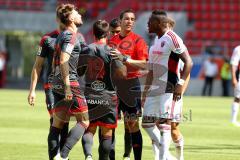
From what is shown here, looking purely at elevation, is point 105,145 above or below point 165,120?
below

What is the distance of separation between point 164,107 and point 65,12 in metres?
1.85

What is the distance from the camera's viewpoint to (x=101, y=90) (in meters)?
10.4

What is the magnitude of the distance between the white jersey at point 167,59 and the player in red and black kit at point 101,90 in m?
0.58

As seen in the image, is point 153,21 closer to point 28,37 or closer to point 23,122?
point 23,122

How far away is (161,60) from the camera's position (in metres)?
10.2

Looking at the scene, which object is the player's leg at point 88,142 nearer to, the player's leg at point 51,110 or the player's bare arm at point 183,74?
the player's leg at point 51,110

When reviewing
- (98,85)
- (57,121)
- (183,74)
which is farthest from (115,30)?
(183,74)

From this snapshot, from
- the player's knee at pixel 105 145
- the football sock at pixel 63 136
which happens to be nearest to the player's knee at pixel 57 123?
the football sock at pixel 63 136

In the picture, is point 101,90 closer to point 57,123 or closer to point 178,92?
point 57,123

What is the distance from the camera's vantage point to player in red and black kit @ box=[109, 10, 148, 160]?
35.9 feet

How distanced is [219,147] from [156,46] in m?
4.15

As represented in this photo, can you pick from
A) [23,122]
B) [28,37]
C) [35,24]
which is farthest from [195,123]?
[28,37]

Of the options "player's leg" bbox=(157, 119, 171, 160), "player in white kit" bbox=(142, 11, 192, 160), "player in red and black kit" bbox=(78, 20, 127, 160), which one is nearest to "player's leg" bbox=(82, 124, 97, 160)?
"player in red and black kit" bbox=(78, 20, 127, 160)

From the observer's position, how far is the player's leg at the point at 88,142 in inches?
415
